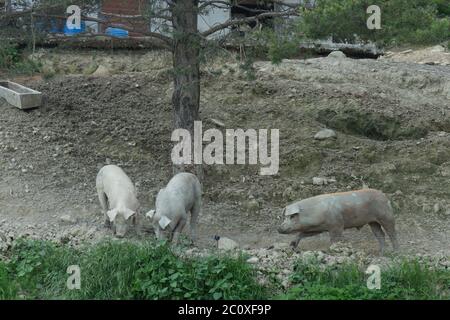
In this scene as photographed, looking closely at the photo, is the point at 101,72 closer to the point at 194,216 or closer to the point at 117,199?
the point at 117,199

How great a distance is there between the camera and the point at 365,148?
12.7 m

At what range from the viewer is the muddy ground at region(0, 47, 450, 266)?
1097cm

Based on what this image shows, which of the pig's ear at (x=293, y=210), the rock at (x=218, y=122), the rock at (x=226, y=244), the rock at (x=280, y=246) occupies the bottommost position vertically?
the rock at (x=280, y=246)

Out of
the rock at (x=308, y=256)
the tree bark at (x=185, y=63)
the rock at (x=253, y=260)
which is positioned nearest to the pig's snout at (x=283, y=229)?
the rock at (x=308, y=256)

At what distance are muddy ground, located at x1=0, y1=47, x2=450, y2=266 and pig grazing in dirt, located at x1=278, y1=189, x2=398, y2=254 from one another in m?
0.40

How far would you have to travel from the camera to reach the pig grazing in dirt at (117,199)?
396 inches

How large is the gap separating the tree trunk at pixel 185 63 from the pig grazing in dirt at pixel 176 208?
121 cm

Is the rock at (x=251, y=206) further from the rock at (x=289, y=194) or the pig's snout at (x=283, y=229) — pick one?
the pig's snout at (x=283, y=229)

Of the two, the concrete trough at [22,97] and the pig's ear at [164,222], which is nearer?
the pig's ear at [164,222]

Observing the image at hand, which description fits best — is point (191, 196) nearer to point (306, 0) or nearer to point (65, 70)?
point (306, 0)

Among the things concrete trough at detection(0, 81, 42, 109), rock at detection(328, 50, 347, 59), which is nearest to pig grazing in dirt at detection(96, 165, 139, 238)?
concrete trough at detection(0, 81, 42, 109)

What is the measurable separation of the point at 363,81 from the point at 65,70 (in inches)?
216
